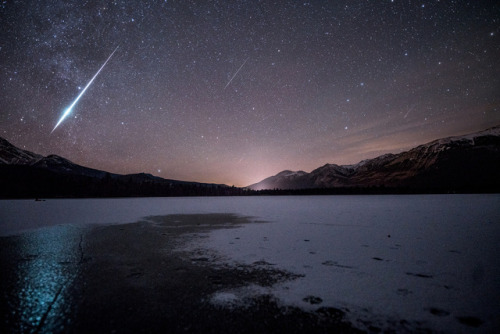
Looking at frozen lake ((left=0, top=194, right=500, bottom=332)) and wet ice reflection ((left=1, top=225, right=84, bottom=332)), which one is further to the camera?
frozen lake ((left=0, top=194, right=500, bottom=332))

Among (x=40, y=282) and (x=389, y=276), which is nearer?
(x=40, y=282)

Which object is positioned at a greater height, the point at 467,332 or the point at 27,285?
the point at 27,285

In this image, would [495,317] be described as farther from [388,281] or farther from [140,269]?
[140,269]

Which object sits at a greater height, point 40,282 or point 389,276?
point 40,282

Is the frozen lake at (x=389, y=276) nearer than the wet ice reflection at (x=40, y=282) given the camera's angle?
No

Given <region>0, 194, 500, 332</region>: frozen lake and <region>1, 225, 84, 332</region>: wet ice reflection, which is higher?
<region>1, 225, 84, 332</region>: wet ice reflection

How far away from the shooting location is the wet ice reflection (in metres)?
3.05

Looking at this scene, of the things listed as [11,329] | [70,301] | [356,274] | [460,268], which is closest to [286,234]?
[356,274]

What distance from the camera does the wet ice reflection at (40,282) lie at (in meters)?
3.05

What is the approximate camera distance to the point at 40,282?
14.4ft

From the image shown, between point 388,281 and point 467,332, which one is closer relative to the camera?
point 467,332

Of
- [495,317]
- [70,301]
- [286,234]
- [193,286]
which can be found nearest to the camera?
[495,317]

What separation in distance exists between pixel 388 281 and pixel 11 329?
19.4 ft

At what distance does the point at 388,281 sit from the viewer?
4.37 metres
